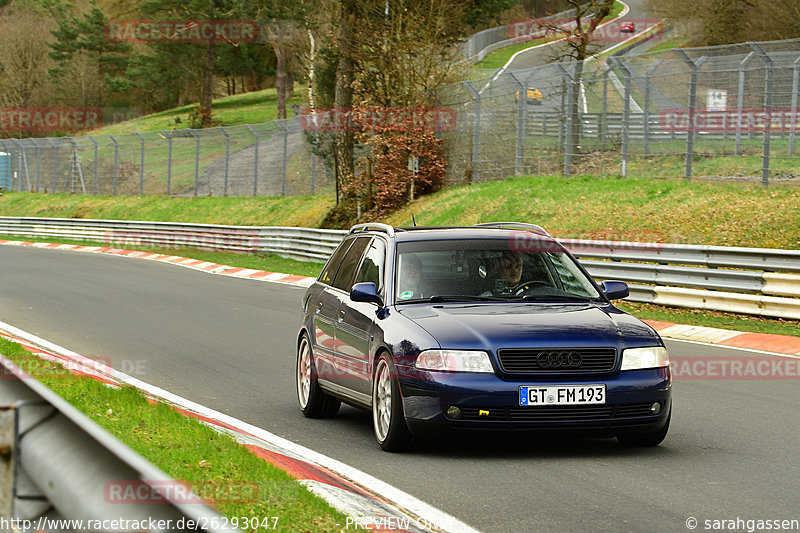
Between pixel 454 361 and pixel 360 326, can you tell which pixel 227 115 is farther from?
pixel 454 361

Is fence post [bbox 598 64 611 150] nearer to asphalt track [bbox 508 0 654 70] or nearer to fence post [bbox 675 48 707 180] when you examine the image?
fence post [bbox 675 48 707 180]

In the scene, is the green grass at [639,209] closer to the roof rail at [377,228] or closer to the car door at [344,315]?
the roof rail at [377,228]

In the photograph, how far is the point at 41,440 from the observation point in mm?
3527

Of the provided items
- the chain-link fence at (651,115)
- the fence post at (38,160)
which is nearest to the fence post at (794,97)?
the chain-link fence at (651,115)

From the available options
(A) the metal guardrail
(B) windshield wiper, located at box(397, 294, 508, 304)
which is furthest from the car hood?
(A) the metal guardrail

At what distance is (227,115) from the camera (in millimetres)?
90188

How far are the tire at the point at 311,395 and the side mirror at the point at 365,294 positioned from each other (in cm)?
132

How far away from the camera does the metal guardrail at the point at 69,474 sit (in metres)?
2.84

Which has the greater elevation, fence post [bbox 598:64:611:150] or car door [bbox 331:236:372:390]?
fence post [bbox 598:64:611:150]

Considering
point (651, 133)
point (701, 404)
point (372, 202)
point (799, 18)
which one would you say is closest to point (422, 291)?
point (701, 404)

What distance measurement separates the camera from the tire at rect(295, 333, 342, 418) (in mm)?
9742

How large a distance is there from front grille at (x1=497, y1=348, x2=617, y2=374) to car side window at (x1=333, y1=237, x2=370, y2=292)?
2375 mm

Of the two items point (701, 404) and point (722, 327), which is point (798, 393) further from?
point (722, 327)

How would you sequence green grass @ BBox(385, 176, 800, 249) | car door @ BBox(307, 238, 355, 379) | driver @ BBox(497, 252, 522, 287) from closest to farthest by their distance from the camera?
driver @ BBox(497, 252, 522, 287) → car door @ BBox(307, 238, 355, 379) → green grass @ BBox(385, 176, 800, 249)
